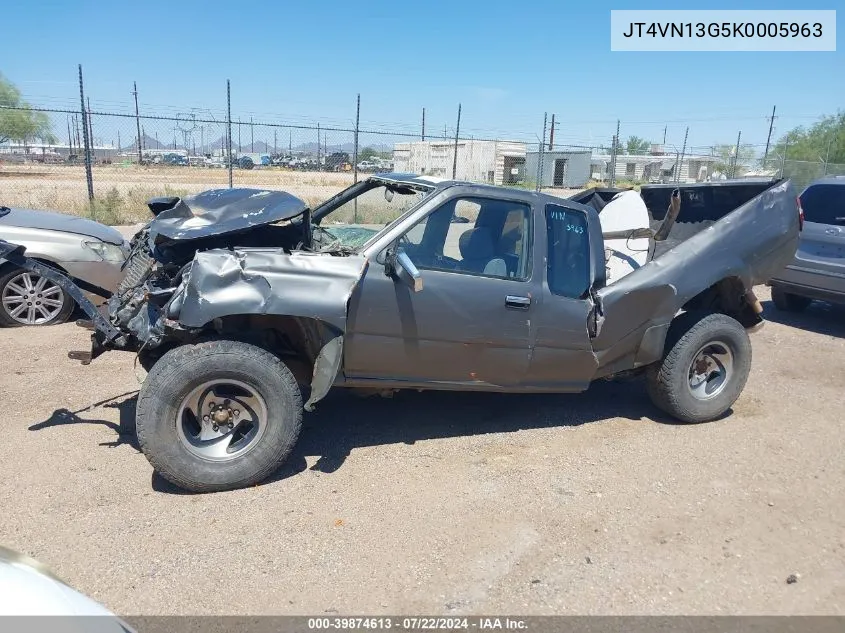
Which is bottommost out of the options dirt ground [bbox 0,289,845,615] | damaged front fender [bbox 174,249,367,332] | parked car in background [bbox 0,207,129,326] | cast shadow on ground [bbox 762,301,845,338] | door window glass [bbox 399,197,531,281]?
dirt ground [bbox 0,289,845,615]

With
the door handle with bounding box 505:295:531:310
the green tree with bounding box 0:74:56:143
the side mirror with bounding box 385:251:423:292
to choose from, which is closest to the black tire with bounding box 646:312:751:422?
the door handle with bounding box 505:295:531:310

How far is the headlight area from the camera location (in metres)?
6.57

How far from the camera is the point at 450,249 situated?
171 inches

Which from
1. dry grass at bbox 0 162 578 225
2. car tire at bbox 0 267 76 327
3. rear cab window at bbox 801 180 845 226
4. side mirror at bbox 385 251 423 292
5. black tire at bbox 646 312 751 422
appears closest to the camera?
side mirror at bbox 385 251 423 292

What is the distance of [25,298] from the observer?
21.5 feet

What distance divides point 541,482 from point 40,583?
2874 millimetres

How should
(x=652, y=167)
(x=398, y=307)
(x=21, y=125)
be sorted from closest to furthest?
(x=398, y=307) → (x=21, y=125) → (x=652, y=167)

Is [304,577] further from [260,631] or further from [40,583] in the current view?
[40,583]

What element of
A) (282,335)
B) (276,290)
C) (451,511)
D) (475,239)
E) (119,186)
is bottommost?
(451,511)

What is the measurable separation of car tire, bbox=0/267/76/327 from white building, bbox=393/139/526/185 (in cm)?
Result: 1899

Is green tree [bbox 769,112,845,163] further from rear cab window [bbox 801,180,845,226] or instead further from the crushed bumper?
the crushed bumper

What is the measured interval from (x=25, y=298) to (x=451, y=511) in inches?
202

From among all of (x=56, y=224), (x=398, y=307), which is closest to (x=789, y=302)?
(x=398, y=307)

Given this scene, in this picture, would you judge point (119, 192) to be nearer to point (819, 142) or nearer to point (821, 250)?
point (821, 250)
